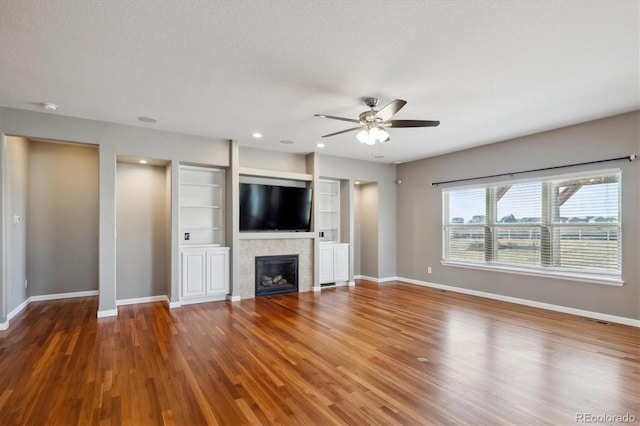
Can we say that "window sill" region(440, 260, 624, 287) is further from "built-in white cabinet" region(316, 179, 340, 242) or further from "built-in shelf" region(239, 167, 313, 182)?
"built-in shelf" region(239, 167, 313, 182)

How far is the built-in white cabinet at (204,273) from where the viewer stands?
532 cm

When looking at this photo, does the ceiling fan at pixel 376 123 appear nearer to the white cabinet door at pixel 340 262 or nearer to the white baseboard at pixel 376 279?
the white cabinet door at pixel 340 262

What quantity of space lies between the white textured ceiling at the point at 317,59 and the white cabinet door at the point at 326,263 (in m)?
3.01

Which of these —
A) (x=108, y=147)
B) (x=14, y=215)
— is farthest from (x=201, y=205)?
(x=14, y=215)

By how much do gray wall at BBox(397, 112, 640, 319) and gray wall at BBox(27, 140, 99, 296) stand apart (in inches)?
249

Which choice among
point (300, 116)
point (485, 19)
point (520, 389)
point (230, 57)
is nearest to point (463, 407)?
point (520, 389)

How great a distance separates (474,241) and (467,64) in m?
4.18

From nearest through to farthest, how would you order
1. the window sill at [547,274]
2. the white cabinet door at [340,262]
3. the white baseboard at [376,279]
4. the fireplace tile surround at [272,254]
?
the window sill at [547,274], the fireplace tile surround at [272,254], the white cabinet door at [340,262], the white baseboard at [376,279]

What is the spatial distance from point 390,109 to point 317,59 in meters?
0.92

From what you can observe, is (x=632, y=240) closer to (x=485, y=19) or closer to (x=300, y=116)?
(x=485, y=19)

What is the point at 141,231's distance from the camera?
5.55m

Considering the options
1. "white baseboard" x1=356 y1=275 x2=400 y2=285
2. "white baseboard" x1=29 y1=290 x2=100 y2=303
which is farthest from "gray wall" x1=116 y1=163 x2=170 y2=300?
"white baseboard" x1=356 y1=275 x2=400 y2=285

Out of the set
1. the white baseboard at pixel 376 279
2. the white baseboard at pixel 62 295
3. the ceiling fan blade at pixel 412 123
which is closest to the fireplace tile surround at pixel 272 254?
the white baseboard at pixel 376 279

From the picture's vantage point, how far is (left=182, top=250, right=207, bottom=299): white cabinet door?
17.4 ft
